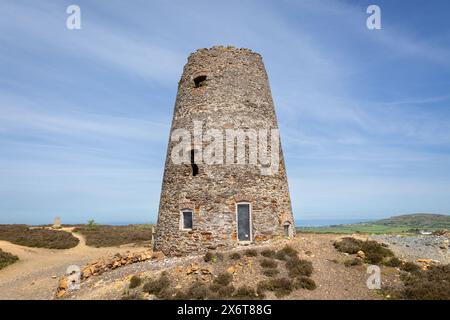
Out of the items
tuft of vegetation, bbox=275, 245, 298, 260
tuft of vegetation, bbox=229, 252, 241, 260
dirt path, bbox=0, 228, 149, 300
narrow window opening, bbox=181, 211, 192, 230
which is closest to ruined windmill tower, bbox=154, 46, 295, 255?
narrow window opening, bbox=181, 211, 192, 230

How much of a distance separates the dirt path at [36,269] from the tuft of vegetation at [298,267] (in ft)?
42.5

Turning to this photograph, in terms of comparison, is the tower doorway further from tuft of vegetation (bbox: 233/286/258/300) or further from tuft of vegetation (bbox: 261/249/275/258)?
tuft of vegetation (bbox: 233/286/258/300)

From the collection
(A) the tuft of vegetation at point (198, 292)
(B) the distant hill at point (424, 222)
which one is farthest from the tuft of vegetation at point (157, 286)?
(B) the distant hill at point (424, 222)

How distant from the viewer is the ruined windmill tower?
61.9ft

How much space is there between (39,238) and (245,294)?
33956 mm

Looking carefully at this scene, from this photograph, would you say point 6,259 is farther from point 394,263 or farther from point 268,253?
point 394,263

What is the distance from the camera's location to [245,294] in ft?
42.4

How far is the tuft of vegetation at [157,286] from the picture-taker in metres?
13.7

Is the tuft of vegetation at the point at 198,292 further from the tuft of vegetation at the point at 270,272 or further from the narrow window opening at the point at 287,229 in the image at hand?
the narrow window opening at the point at 287,229

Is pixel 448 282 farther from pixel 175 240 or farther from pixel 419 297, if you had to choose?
pixel 175 240

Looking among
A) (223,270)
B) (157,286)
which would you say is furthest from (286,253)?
(157,286)

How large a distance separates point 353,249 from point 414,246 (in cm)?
638

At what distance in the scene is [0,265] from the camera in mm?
26047
